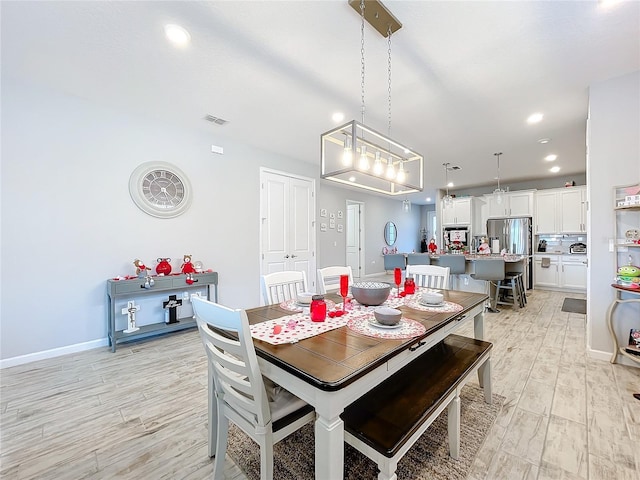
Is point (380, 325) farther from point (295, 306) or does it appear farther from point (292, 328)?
point (295, 306)

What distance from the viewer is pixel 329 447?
91 centimetres

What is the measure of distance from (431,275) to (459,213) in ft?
17.5

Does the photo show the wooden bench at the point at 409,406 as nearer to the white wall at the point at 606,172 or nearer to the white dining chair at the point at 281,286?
the white dining chair at the point at 281,286

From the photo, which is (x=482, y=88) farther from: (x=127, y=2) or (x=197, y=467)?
(x=197, y=467)

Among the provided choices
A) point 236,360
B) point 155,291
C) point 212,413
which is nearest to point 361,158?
point 236,360

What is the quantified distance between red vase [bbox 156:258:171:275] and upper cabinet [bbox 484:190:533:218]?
658 cm

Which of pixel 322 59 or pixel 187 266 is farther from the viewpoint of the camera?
pixel 187 266

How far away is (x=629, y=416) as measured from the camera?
5.90 feet

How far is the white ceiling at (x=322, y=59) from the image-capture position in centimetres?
177

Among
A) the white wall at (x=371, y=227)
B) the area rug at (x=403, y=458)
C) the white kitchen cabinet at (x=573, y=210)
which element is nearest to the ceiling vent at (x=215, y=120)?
the white wall at (x=371, y=227)

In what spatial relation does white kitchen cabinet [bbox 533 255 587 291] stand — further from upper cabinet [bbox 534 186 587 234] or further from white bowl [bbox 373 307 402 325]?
white bowl [bbox 373 307 402 325]

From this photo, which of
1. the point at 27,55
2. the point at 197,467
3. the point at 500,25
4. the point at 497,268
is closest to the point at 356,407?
the point at 197,467

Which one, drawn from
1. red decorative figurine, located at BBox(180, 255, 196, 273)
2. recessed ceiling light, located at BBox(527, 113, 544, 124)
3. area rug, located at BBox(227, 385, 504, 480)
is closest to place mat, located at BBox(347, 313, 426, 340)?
area rug, located at BBox(227, 385, 504, 480)

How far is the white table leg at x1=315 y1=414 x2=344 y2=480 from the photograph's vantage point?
3.01 ft
